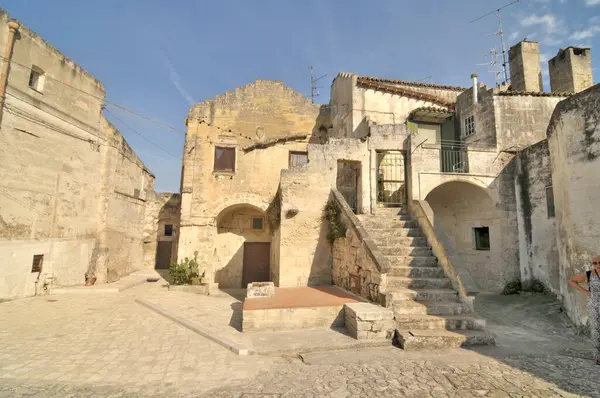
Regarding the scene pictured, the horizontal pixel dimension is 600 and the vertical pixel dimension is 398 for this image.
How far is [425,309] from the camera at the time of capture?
5.89 m

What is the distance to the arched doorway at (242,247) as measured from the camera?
14711 millimetres

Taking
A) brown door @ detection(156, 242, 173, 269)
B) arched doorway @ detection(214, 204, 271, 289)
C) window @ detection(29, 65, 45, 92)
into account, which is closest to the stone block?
arched doorway @ detection(214, 204, 271, 289)

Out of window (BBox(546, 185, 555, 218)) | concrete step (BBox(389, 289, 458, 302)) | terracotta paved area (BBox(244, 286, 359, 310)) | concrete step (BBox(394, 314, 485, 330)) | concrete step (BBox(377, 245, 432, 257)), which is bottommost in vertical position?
concrete step (BBox(394, 314, 485, 330))

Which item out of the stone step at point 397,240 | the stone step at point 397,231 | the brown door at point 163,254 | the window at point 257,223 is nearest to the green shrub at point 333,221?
the stone step at point 397,231

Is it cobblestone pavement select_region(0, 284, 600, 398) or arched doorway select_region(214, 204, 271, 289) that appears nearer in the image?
cobblestone pavement select_region(0, 284, 600, 398)

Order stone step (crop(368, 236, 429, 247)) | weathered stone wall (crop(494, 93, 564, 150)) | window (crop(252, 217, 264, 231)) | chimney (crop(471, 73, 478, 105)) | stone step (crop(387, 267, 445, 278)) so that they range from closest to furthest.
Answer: stone step (crop(387, 267, 445, 278)) → stone step (crop(368, 236, 429, 247)) → weathered stone wall (crop(494, 93, 564, 150)) → chimney (crop(471, 73, 478, 105)) → window (crop(252, 217, 264, 231))

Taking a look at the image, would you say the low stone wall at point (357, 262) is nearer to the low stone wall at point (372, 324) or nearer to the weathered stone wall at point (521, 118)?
the low stone wall at point (372, 324)

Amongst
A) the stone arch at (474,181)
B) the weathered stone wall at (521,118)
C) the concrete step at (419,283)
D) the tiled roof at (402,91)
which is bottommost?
the concrete step at (419,283)

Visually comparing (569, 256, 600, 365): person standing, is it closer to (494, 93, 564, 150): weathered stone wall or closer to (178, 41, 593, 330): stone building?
(178, 41, 593, 330): stone building

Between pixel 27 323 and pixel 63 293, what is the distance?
4.45 meters

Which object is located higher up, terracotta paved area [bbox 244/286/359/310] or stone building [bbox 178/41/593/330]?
stone building [bbox 178/41/593/330]

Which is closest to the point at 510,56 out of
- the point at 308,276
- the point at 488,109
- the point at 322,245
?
the point at 488,109

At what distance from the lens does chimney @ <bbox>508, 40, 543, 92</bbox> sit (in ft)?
45.3

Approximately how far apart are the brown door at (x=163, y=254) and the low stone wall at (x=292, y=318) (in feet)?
46.6
